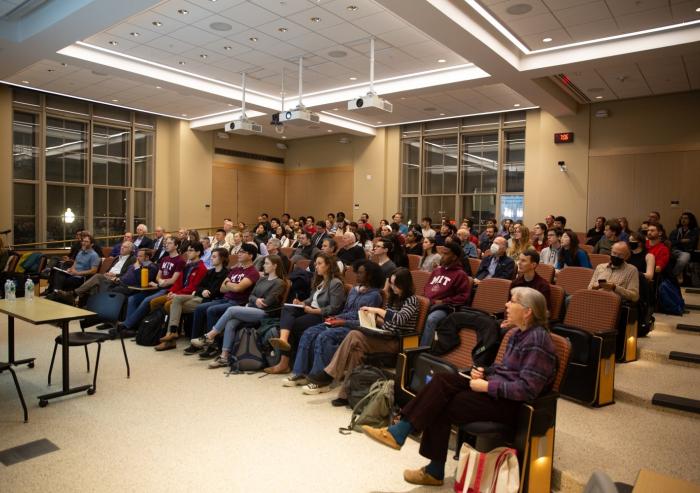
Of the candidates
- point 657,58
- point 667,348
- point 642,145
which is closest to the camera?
point 667,348

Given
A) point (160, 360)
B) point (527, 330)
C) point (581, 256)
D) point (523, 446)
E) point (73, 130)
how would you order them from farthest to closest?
1. point (73, 130)
2. point (581, 256)
3. point (160, 360)
4. point (527, 330)
5. point (523, 446)

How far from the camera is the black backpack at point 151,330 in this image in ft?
20.0

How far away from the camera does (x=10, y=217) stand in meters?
11.2

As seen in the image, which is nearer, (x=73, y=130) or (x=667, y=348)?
(x=667, y=348)

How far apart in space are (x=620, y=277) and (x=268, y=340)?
352 centimetres

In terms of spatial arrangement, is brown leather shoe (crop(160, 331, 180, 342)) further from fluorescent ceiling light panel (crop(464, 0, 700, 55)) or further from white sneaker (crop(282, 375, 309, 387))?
fluorescent ceiling light panel (crop(464, 0, 700, 55))

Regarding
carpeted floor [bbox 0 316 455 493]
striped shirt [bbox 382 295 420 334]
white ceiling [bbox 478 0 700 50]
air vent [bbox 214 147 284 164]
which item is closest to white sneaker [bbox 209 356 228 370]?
carpeted floor [bbox 0 316 455 493]

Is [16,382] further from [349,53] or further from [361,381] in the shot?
[349,53]

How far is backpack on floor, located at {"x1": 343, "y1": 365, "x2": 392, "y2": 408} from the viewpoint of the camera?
161 inches

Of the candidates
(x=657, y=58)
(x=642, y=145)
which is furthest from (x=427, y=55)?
(x=642, y=145)

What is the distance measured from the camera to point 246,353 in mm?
5180

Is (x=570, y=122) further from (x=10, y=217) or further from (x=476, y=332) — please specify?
(x=10, y=217)

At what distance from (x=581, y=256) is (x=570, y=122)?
5989 millimetres

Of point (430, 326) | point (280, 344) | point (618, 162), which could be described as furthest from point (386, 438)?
point (618, 162)
